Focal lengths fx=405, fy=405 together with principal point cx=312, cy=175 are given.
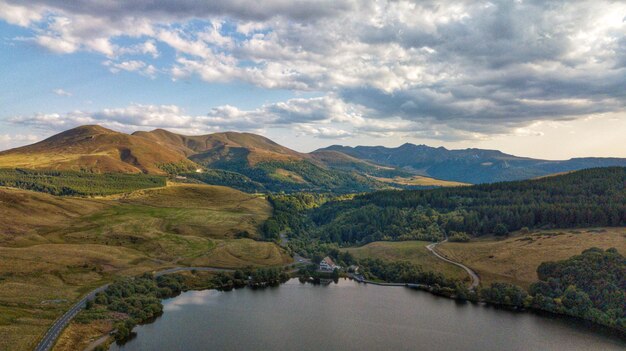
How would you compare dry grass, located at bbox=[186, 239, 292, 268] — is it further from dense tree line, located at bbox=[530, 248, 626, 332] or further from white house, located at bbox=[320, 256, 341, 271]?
dense tree line, located at bbox=[530, 248, 626, 332]

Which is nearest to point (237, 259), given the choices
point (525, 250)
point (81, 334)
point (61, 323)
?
point (61, 323)

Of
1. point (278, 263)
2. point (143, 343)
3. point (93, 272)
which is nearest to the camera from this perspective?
point (143, 343)

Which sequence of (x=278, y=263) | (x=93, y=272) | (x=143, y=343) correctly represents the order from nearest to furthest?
(x=143, y=343)
(x=93, y=272)
(x=278, y=263)

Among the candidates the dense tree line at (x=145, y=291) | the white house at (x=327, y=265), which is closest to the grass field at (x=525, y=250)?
the white house at (x=327, y=265)

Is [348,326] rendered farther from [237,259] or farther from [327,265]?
[237,259]

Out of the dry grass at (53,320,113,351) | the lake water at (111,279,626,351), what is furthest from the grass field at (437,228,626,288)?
the dry grass at (53,320,113,351)

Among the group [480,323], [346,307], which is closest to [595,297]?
[480,323]

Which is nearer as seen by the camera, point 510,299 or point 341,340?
point 341,340

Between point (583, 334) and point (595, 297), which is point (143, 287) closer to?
point (583, 334)
